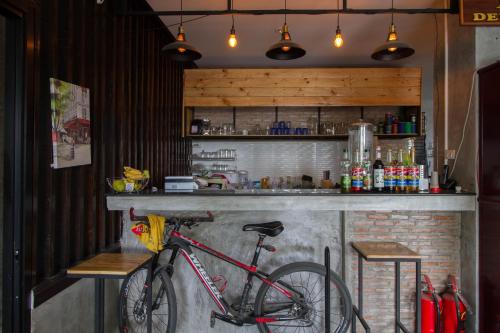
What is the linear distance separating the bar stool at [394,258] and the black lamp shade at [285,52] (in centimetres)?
179

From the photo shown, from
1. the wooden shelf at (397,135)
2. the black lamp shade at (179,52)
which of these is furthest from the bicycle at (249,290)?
the wooden shelf at (397,135)

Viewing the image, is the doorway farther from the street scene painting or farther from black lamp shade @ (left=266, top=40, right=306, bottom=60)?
black lamp shade @ (left=266, top=40, right=306, bottom=60)

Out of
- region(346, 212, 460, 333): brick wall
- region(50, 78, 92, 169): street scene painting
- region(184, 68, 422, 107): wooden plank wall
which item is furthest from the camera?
region(184, 68, 422, 107): wooden plank wall

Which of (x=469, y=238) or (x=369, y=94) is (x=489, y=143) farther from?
(x=369, y=94)

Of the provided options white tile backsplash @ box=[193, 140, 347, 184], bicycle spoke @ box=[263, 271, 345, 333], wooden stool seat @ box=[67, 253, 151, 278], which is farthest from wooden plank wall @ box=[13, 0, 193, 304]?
white tile backsplash @ box=[193, 140, 347, 184]

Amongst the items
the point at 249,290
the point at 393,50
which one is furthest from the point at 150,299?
the point at 393,50

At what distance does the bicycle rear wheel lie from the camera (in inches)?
105

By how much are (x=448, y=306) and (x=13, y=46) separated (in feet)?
12.0

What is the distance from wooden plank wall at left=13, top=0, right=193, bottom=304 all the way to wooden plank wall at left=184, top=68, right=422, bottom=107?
3.86 ft

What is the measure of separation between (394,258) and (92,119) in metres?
2.49

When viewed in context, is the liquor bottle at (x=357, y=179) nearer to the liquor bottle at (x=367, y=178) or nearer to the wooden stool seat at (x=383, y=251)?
the liquor bottle at (x=367, y=178)

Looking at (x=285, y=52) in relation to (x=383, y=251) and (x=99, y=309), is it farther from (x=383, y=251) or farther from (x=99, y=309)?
(x=99, y=309)

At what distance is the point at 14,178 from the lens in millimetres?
1923

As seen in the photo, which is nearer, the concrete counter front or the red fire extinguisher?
the red fire extinguisher
